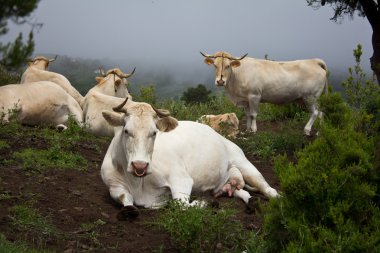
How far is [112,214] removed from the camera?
7.57 meters

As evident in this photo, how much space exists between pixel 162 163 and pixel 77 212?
1224 mm

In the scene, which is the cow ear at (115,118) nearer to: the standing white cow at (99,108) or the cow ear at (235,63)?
the standing white cow at (99,108)

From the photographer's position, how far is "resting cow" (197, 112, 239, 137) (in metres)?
12.9

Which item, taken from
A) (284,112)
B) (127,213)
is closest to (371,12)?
(284,112)

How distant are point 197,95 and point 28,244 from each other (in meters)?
26.5

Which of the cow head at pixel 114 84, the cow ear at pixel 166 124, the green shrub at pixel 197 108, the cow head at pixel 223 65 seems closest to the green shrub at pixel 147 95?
the green shrub at pixel 197 108

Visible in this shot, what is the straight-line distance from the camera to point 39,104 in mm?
12867

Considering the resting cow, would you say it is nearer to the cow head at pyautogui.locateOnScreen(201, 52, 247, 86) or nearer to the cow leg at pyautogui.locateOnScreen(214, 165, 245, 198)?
the cow head at pyautogui.locateOnScreen(201, 52, 247, 86)

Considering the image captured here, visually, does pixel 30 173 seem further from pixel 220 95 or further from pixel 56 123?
pixel 220 95

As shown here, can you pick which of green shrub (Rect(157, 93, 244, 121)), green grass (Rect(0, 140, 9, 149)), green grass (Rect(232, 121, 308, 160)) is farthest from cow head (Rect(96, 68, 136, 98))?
green grass (Rect(0, 140, 9, 149))

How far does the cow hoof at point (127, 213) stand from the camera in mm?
7281

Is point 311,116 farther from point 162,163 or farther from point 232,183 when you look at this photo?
point 162,163

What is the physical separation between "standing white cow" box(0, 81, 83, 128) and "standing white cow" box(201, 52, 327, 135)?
11.8 feet

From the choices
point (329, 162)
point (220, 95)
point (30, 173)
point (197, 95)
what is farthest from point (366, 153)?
point (197, 95)
